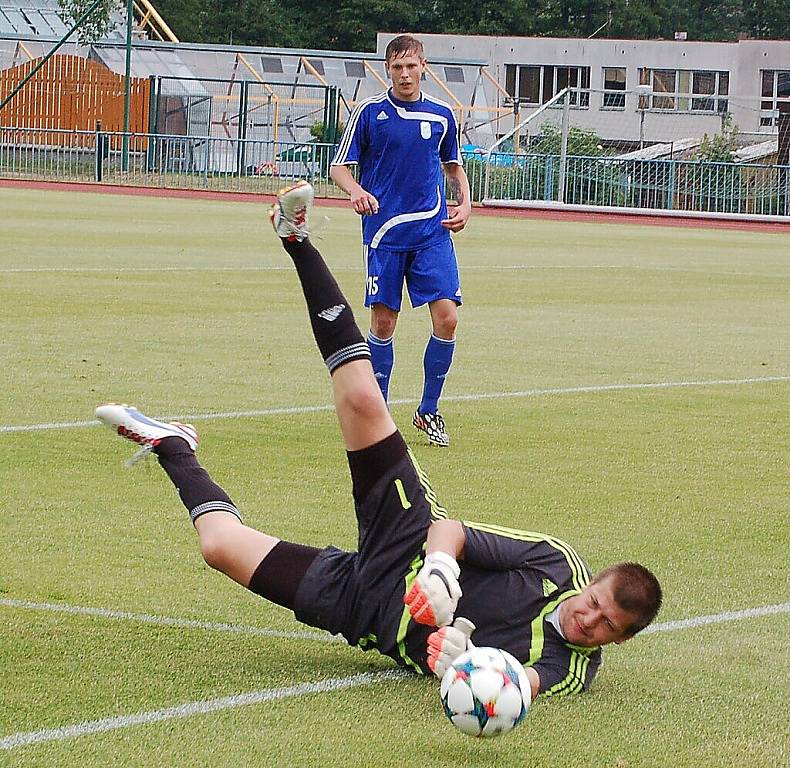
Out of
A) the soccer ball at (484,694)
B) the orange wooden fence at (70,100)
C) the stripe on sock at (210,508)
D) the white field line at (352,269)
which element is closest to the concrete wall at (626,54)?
the orange wooden fence at (70,100)

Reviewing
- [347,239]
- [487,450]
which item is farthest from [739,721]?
[347,239]

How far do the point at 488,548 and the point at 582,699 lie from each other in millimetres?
561

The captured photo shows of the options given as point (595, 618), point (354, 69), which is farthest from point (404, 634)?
point (354, 69)

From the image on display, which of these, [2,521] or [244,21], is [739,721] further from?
[244,21]

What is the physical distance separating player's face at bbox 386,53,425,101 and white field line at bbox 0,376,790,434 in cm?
217

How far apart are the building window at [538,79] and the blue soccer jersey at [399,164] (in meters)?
66.2

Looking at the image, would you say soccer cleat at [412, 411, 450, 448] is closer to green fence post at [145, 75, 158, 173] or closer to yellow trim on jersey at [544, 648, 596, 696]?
yellow trim on jersey at [544, 648, 596, 696]

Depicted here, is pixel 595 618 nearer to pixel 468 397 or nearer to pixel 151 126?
pixel 468 397

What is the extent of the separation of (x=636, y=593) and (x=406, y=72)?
5.18 metres

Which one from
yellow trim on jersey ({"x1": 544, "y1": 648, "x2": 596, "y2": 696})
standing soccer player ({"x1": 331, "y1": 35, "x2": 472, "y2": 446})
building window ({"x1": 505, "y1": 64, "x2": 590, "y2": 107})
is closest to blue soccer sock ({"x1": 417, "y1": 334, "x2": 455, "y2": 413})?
standing soccer player ({"x1": 331, "y1": 35, "x2": 472, "y2": 446})

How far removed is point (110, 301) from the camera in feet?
50.5

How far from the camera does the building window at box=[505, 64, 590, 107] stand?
244 feet

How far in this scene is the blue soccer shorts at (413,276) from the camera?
9.33 m

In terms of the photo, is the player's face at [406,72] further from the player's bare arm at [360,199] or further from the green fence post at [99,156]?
the green fence post at [99,156]
